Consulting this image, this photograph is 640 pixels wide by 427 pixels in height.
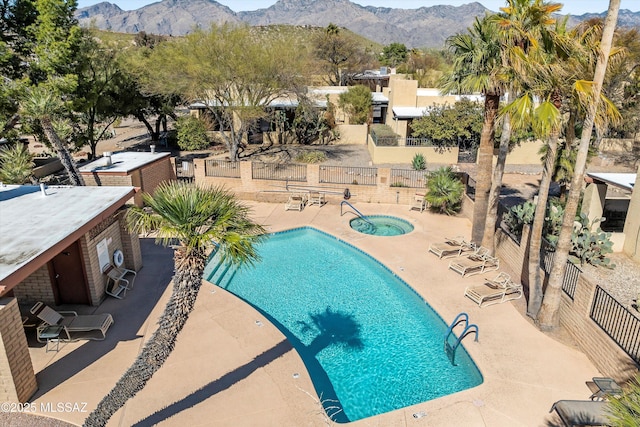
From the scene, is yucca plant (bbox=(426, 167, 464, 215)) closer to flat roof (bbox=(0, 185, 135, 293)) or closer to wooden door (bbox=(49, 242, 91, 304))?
flat roof (bbox=(0, 185, 135, 293))

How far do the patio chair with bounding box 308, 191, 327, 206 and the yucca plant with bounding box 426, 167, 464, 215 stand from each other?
16.6 feet

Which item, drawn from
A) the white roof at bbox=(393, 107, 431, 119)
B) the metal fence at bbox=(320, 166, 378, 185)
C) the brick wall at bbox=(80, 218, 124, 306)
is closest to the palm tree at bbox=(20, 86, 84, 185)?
the brick wall at bbox=(80, 218, 124, 306)

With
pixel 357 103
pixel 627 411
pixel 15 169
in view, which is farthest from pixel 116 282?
pixel 357 103

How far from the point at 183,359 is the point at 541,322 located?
8.76m

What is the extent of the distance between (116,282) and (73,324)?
2213mm

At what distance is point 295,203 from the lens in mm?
20203

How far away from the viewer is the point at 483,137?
13484mm

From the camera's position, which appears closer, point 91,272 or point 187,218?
point 187,218

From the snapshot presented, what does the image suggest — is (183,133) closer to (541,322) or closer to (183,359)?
(183,359)

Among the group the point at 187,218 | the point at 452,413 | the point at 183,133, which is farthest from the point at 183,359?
the point at 183,133

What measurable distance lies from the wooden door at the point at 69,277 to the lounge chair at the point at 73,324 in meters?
1.01

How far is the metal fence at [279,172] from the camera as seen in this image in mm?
22172

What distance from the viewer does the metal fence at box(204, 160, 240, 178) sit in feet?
73.5

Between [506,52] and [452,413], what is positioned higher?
[506,52]
